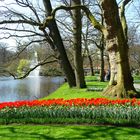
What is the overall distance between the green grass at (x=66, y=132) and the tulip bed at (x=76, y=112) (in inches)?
16.9

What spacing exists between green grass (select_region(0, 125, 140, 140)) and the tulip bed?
43 centimetres

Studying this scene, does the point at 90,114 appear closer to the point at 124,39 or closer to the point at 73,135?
the point at 73,135

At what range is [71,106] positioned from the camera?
10.4 m

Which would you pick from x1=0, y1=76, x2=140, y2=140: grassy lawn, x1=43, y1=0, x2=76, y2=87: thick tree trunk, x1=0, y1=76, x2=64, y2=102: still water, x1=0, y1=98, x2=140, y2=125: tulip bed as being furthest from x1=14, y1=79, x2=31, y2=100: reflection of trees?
x1=0, y1=76, x2=140, y2=140: grassy lawn

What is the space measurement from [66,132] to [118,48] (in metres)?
6.57

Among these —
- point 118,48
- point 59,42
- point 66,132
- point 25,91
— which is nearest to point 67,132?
point 66,132

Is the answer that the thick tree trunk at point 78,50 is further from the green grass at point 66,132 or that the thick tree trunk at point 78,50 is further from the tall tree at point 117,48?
the green grass at point 66,132

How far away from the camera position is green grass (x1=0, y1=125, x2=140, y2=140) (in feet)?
26.1

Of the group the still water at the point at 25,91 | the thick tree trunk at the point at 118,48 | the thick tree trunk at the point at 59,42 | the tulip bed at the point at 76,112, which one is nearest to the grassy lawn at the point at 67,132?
the tulip bed at the point at 76,112

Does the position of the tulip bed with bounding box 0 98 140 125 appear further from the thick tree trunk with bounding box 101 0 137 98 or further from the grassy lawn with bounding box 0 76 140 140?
the thick tree trunk with bounding box 101 0 137 98

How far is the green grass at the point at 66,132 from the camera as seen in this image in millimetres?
7957

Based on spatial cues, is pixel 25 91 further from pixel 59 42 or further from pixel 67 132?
pixel 67 132

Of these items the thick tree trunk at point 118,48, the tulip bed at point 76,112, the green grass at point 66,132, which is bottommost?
the green grass at point 66,132

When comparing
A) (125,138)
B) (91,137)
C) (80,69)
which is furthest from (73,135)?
(80,69)
